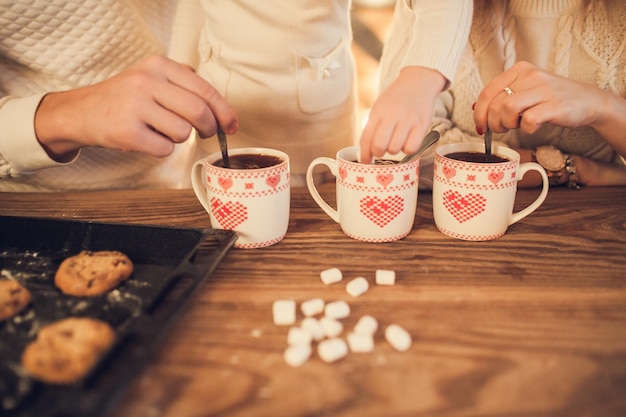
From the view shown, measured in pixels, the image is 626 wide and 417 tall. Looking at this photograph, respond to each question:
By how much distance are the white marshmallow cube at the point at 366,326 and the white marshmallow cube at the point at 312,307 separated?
0.06 metres

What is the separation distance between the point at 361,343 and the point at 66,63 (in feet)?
3.57

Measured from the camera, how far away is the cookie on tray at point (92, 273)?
70 cm

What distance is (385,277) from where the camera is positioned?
76 cm

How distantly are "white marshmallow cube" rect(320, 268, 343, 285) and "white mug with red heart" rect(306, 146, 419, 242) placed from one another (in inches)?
5.9

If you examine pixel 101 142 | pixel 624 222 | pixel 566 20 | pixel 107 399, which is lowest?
pixel 624 222

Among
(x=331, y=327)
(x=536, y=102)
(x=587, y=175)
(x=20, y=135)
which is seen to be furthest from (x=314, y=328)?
(x=587, y=175)

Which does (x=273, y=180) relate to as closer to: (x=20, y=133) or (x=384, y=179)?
(x=384, y=179)

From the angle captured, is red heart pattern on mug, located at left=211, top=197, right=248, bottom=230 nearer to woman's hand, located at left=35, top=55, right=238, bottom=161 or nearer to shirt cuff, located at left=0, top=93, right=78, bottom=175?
woman's hand, located at left=35, top=55, right=238, bottom=161

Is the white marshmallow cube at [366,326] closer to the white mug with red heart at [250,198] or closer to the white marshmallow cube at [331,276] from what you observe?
the white marshmallow cube at [331,276]

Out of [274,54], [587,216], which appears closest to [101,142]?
[274,54]

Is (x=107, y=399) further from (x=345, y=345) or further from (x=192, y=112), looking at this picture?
(x=192, y=112)

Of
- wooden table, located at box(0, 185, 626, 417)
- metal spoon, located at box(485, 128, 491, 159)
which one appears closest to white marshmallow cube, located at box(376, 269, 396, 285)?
wooden table, located at box(0, 185, 626, 417)

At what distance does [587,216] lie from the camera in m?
1.00

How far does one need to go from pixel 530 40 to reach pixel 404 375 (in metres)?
0.99
